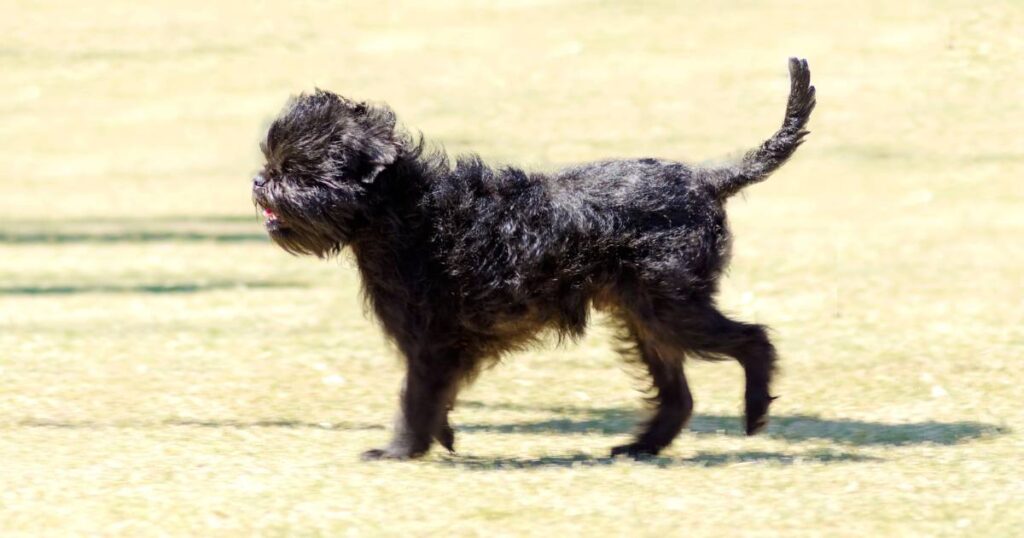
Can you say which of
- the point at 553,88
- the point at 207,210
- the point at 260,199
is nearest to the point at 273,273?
the point at 207,210

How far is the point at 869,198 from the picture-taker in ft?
58.0

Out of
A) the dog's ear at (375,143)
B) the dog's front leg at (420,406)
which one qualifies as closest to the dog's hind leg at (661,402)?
the dog's front leg at (420,406)

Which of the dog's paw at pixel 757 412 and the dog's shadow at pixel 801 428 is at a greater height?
the dog's paw at pixel 757 412

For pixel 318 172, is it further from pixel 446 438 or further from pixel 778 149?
pixel 778 149

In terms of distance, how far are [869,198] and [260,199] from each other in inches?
474

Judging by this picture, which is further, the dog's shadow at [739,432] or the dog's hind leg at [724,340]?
the dog's shadow at [739,432]

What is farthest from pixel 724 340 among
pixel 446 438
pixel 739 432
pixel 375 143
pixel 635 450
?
pixel 375 143

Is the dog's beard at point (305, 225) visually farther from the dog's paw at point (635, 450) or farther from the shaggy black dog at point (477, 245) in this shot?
the dog's paw at point (635, 450)

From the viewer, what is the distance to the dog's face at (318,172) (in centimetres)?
664

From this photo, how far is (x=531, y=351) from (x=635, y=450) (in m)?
2.20

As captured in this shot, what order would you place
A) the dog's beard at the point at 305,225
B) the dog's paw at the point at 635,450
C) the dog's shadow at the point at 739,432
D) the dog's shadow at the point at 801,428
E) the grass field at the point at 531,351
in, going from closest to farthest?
the grass field at the point at 531,351, the dog's beard at the point at 305,225, the dog's shadow at the point at 739,432, the dog's paw at the point at 635,450, the dog's shadow at the point at 801,428

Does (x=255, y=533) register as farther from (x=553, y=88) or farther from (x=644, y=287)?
(x=553, y=88)

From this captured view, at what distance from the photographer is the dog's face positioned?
21.8 ft

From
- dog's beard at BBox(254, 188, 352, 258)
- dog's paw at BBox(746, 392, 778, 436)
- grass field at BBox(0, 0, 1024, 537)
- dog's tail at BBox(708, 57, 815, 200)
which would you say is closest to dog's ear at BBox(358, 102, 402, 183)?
dog's beard at BBox(254, 188, 352, 258)
